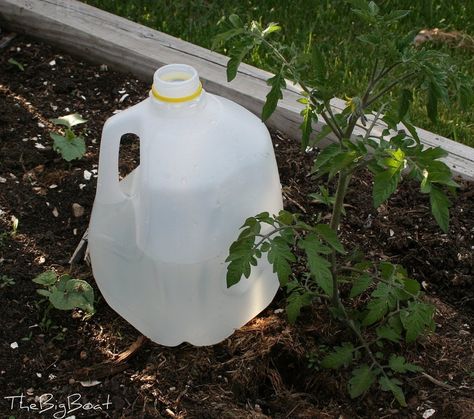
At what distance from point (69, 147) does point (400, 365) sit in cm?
132

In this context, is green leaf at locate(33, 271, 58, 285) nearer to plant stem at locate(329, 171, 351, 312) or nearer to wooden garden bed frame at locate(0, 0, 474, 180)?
plant stem at locate(329, 171, 351, 312)

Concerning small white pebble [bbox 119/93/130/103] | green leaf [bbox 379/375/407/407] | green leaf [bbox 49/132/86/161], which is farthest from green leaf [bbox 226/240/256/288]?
small white pebble [bbox 119/93/130/103]

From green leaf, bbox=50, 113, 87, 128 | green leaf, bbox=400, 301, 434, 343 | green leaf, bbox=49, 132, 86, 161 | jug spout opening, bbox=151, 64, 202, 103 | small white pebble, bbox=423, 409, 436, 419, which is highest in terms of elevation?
jug spout opening, bbox=151, 64, 202, 103

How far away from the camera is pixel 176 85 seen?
1913mm

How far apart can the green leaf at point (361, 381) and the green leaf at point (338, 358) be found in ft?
0.13

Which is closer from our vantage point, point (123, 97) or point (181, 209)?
point (181, 209)

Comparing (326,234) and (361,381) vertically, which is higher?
(326,234)

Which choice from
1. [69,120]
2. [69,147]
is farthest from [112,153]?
[69,120]

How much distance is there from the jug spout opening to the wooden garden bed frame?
95 cm

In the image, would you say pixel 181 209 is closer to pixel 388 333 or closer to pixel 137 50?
pixel 388 333

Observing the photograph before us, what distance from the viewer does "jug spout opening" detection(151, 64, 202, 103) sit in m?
1.92

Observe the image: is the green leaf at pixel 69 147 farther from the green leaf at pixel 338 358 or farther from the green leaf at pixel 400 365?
the green leaf at pixel 400 365

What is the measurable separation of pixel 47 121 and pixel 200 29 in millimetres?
966

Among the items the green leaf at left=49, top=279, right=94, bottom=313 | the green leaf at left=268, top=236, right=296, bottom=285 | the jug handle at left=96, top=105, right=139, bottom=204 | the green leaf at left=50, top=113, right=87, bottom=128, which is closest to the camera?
the green leaf at left=268, top=236, right=296, bottom=285
